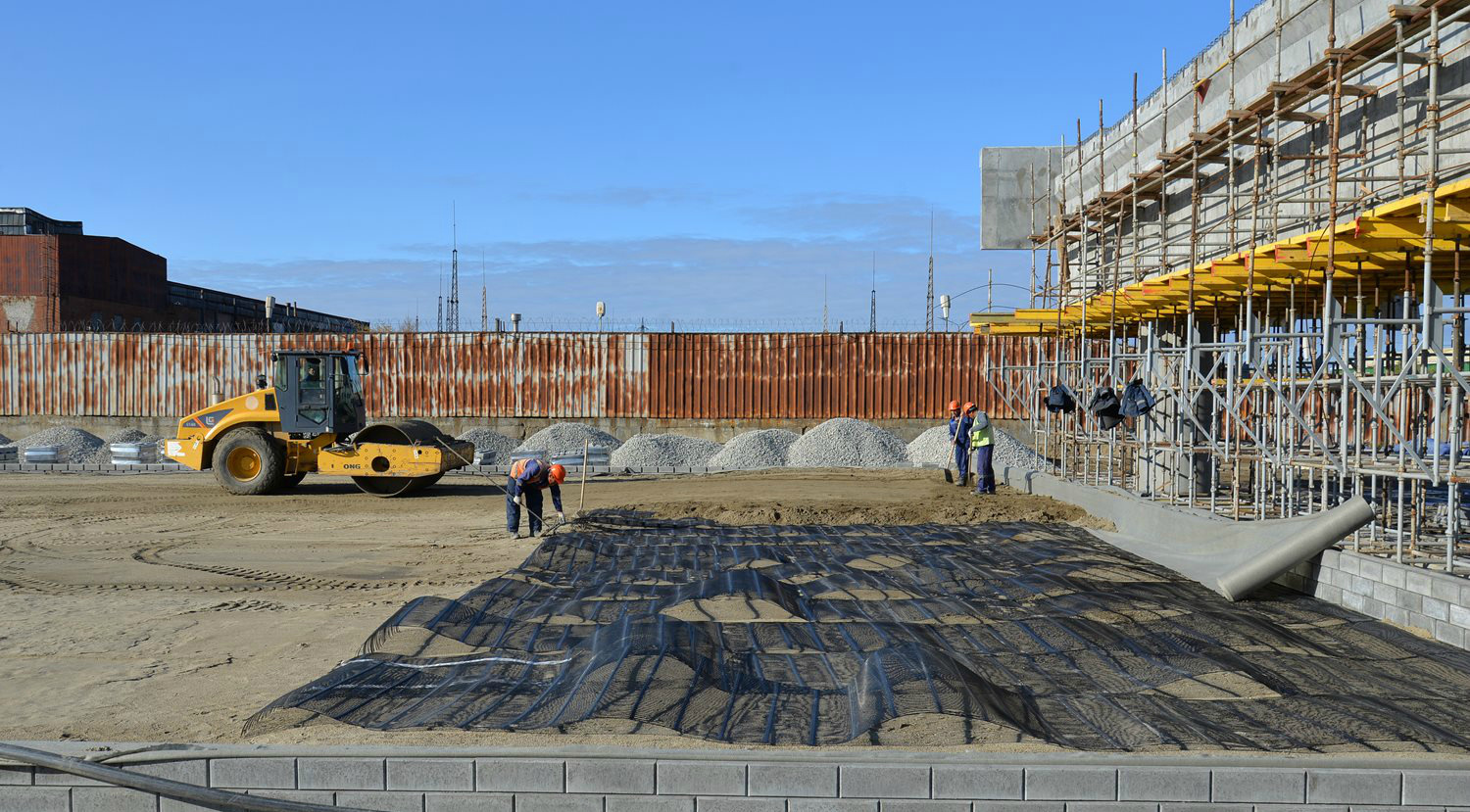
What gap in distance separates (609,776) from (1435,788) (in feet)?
11.2

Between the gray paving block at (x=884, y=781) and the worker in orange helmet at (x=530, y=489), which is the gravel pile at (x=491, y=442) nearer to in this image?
the worker in orange helmet at (x=530, y=489)

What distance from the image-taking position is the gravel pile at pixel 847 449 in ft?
80.2

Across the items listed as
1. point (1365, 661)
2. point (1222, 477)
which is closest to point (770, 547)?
point (1365, 661)

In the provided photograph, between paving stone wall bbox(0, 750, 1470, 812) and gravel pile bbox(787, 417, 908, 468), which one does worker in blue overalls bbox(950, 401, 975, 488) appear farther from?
paving stone wall bbox(0, 750, 1470, 812)

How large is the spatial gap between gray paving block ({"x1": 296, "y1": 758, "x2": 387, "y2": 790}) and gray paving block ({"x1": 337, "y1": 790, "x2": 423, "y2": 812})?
3 cm

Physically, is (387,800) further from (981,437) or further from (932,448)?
(932,448)

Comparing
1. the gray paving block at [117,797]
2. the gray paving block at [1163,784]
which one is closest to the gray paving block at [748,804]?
the gray paving block at [1163,784]

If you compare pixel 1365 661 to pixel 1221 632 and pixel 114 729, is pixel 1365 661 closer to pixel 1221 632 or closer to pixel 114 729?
pixel 1221 632

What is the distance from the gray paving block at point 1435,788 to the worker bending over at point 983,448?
12310mm

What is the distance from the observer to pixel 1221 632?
7629 mm

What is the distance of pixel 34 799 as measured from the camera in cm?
484

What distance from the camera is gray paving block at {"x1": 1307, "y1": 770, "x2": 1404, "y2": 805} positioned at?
179 inches

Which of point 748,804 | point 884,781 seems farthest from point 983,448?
point 748,804

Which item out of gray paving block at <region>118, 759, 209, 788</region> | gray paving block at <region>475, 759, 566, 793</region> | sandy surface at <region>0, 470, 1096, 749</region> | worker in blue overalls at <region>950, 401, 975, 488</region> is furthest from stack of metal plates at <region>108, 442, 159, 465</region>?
gray paving block at <region>475, 759, 566, 793</region>
